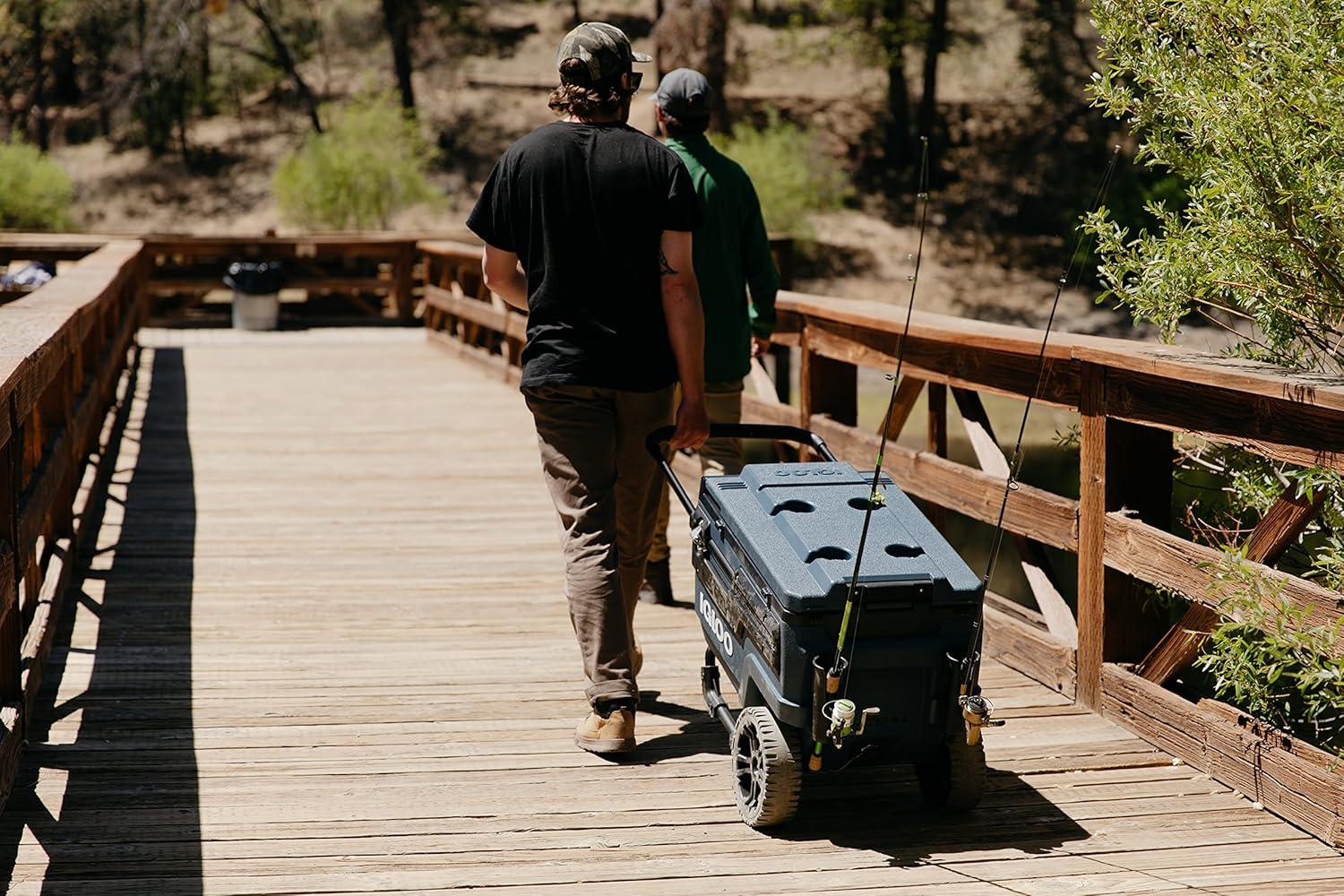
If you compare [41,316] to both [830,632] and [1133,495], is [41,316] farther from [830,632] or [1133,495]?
[1133,495]

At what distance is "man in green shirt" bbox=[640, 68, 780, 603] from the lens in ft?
15.3

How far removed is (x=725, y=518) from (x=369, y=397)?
25.2 ft

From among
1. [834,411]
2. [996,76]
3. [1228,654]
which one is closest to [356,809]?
[1228,654]

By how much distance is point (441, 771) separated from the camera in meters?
3.70

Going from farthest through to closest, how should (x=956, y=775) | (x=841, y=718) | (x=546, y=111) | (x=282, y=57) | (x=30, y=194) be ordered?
(x=546, y=111) → (x=282, y=57) → (x=30, y=194) → (x=956, y=775) → (x=841, y=718)

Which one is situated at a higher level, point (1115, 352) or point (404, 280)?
point (1115, 352)

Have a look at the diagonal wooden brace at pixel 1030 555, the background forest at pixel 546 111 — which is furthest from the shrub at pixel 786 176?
the diagonal wooden brace at pixel 1030 555

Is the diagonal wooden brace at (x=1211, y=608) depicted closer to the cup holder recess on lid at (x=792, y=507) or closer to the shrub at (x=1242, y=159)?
the shrub at (x=1242, y=159)

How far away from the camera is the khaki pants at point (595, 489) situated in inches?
146

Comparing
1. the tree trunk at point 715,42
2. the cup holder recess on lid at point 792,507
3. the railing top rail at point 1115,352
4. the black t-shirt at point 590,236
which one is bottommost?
the cup holder recess on lid at point 792,507

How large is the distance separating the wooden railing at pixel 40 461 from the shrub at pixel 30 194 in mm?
17187

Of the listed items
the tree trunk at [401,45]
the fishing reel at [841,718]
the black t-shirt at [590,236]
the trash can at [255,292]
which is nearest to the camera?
the fishing reel at [841,718]

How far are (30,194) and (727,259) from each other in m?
22.1

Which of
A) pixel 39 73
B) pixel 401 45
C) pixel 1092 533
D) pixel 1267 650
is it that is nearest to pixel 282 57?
pixel 401 45
